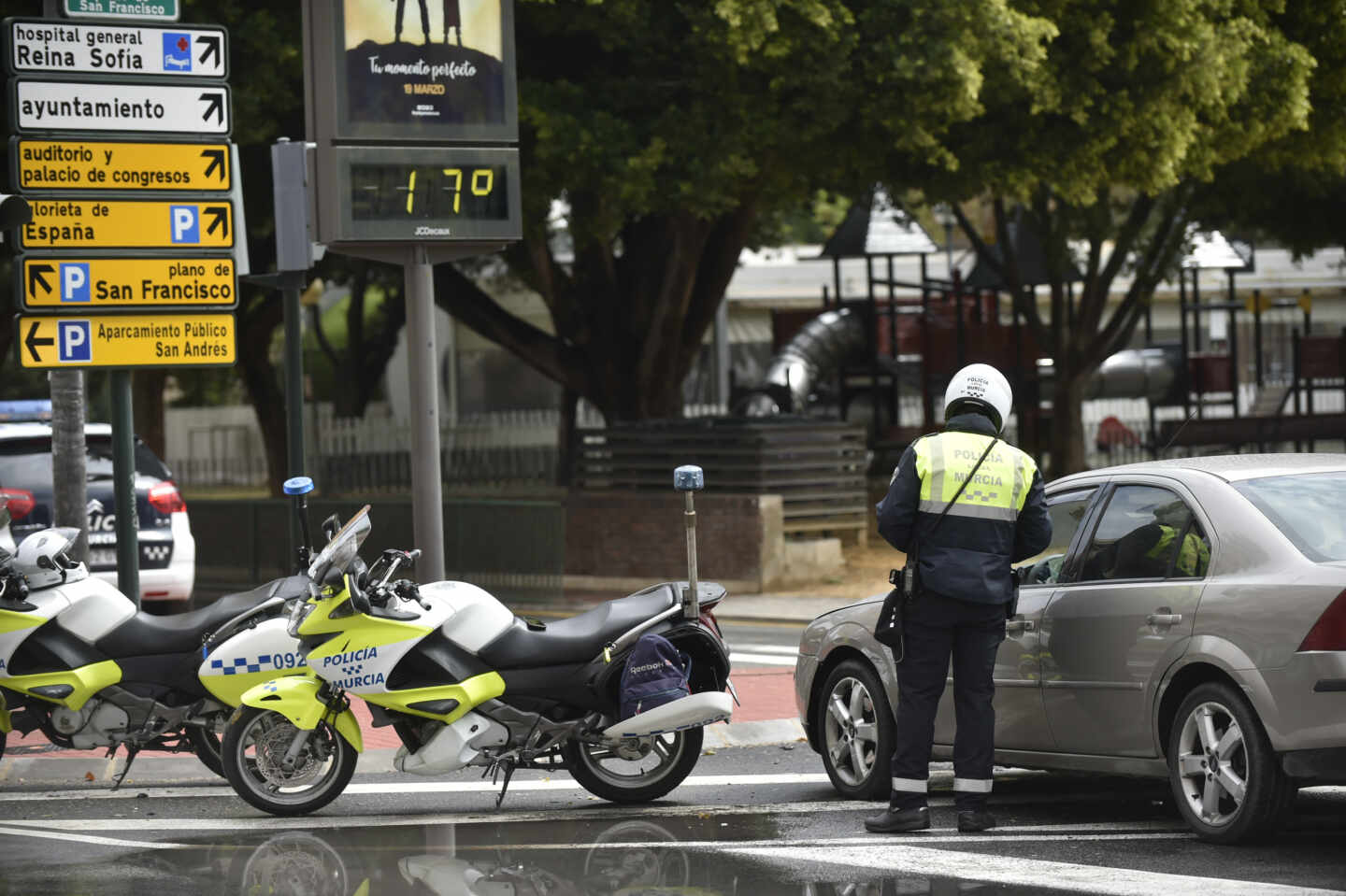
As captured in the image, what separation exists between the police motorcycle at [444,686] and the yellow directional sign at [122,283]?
334 cm

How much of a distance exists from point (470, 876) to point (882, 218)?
85.9 ft

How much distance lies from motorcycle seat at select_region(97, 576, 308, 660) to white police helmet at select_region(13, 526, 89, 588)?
0.38m

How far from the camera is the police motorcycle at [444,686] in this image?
8.31m

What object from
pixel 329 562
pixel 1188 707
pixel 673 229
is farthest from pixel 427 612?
pixel 673 229

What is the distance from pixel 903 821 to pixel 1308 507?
2.00 metres

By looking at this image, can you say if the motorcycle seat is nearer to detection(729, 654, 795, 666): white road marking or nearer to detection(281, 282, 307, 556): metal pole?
detection(281, 282, 307, 556): metal pole

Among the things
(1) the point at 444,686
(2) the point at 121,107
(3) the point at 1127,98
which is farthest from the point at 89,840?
(3) the point at 1127,98

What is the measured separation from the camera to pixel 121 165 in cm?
1127

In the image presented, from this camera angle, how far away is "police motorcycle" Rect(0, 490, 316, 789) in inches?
359

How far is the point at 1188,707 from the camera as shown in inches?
280

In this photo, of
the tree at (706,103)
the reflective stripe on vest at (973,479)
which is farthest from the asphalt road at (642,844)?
the tree at (706,103)

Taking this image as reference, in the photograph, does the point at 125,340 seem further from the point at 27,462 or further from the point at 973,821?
the point at 973,821

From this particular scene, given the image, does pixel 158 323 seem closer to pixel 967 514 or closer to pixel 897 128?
pixel 967 514

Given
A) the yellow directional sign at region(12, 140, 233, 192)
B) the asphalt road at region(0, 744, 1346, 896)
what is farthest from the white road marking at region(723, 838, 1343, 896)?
the yellow directional sign at region(12, 140, 233, 192)
